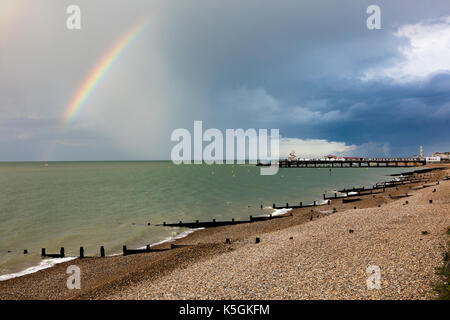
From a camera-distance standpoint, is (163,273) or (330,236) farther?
(330,236)

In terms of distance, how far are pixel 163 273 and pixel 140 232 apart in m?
15.4

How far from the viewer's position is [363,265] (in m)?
10.6

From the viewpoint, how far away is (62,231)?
28.9 meters

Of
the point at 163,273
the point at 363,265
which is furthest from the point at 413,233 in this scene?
the point at 163,273

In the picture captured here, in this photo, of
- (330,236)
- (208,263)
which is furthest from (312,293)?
(330,236)
